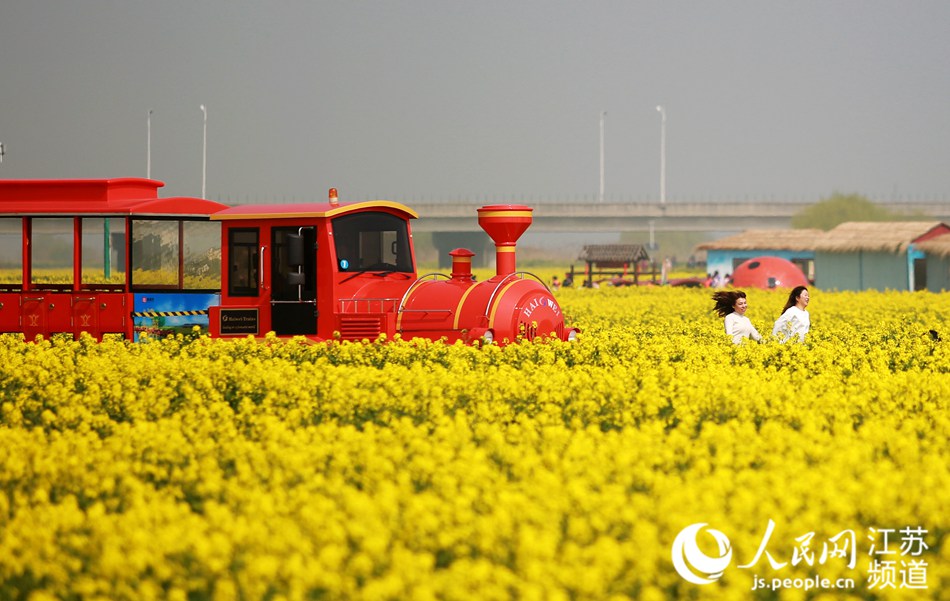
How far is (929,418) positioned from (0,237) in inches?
564

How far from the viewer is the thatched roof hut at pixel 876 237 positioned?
49438 mm

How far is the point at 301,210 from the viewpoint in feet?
54.2

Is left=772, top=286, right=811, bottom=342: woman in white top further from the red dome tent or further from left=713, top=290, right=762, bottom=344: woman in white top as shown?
the red dome tent

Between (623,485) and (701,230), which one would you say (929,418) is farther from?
(701,230)

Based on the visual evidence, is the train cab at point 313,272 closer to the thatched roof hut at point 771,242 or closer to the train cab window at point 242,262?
the train cab window at point 242,262

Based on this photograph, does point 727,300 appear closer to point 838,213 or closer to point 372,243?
point 372,243

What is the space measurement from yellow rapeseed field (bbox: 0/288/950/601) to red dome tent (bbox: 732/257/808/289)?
35.8 m

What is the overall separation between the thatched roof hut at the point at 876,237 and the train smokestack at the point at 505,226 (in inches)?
1398

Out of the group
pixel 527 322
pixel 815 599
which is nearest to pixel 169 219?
pixel 527 322

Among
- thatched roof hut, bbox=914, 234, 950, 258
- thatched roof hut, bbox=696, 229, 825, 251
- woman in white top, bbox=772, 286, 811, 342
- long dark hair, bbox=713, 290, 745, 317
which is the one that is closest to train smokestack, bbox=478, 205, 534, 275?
long dark hair, bbox=713, 290, 745, 317

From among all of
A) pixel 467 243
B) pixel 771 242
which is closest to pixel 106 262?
pixel 771 242

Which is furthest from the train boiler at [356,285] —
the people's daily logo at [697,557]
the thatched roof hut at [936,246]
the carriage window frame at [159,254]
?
the thatched roof hut at [936,246]

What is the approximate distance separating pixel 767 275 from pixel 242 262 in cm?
3449

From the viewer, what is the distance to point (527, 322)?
53.3 feet
